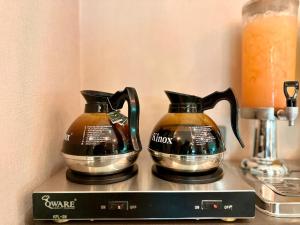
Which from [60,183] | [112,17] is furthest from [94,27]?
[60,183]

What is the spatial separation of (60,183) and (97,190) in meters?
0.10

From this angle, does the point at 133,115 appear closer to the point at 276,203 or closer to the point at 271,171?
the point at 276,203

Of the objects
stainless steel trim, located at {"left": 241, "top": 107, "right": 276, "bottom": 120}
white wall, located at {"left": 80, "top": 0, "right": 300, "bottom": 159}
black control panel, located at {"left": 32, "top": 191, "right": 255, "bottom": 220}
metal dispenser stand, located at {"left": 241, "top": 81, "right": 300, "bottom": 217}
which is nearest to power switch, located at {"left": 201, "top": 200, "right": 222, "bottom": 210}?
black control panel, located at {"left": 32, "top": 191, "right": 255, "bottom": 220}

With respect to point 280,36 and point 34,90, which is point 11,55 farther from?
point 280,36

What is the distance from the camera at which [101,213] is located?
0.50 meters

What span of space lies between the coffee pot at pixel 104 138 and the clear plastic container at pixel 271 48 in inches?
16.5

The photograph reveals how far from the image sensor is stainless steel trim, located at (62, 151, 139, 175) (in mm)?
556

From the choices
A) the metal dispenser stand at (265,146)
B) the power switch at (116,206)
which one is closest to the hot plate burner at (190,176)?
the power switch at (116,206)

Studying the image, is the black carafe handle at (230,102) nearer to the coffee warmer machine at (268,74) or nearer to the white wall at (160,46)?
the coffee warmer machine at (268,74)

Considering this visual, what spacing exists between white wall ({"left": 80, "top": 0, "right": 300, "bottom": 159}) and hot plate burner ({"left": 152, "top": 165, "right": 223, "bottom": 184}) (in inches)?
14.4

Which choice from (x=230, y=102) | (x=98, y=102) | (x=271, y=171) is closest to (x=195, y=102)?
(x=230, y=102)

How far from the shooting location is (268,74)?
753 mm

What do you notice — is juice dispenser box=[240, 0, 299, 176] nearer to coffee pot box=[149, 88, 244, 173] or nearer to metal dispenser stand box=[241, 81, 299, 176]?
metal dispenser stand box=[241, 81, 299, 176]

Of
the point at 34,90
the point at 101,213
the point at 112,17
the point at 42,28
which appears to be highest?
the point at 112,17
